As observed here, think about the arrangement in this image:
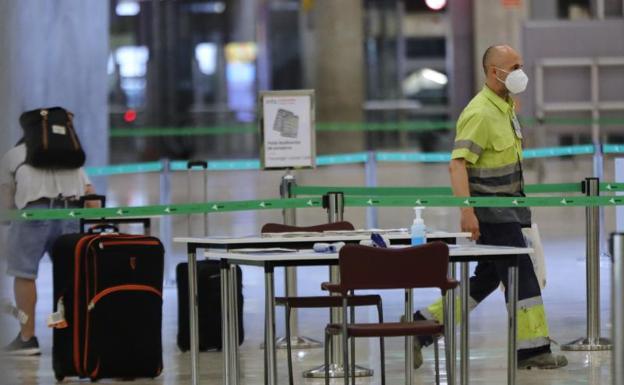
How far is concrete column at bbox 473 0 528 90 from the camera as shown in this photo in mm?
24875

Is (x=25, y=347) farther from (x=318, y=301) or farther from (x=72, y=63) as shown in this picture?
(x=72, y=63)

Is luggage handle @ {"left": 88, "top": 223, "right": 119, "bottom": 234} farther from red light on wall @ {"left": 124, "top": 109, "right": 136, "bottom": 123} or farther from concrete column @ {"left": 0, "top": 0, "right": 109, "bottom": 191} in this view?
red light on wall @ {"left": 124, "top": 109, "right": 136, "bottom": 123}

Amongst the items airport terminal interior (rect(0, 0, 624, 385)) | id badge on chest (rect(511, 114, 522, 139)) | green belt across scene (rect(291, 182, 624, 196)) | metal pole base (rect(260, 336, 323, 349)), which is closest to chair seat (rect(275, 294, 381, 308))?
id badge on chest (rect(511, 114, 522, 139))

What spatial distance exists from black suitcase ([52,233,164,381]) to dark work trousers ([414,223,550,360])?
1390mm

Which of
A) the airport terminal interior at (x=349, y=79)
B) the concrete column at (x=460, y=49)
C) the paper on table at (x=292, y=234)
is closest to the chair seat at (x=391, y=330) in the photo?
the paper on table at (x=292, y=234)

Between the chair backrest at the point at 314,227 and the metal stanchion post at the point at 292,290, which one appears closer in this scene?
the chair backrest at the point at 314,227

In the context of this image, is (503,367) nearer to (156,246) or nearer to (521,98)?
(156,246)

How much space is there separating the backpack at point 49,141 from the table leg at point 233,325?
254cm

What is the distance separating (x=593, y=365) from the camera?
7.48 meters

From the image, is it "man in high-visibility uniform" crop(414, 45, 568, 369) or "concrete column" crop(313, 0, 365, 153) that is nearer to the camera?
"man in high-visibility uniform" crop(414, 45, 568, 369)

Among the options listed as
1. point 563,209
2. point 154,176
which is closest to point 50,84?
point 563,209

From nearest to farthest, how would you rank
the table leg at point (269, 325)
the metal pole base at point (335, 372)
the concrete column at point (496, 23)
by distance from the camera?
1. the table leg at point (269, 325)
2. the metal pole base at point (335, 372)
3. the concrete column at point (496, 23)

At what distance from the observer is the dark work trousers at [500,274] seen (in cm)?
706

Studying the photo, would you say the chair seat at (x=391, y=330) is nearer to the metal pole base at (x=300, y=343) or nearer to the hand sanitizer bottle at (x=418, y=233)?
the hand sanitizer bottle at (x=418, y=233)
